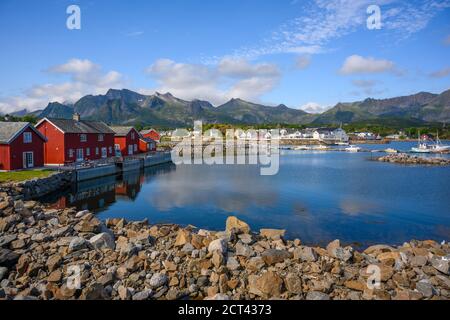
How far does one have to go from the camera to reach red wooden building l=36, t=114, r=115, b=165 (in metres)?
39.7

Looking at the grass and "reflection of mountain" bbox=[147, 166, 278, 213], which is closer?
"reflection of mountain" bbox=[147, 166, 278, 213]

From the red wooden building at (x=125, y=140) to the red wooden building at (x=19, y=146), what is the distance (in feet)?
62.5

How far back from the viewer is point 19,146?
106ft

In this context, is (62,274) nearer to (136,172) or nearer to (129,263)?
(129,263)

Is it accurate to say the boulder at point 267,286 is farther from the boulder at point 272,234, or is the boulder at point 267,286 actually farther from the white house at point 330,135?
the white house at point 330,135

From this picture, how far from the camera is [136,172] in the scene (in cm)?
4725

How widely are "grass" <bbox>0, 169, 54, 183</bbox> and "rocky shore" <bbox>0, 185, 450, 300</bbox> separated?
49.8ft

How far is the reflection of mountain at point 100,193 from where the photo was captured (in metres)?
27.5

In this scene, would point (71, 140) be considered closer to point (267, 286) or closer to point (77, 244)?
point (77, 244)

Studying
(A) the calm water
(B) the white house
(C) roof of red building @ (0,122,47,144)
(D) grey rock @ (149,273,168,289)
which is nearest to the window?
(C) roof of red building @ (0,122,47,144)

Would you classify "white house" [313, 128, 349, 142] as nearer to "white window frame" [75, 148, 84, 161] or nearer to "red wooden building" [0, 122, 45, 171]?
"white window frame" [75, 148, 84, 161]

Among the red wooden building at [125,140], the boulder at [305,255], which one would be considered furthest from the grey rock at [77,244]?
the red wooden building at [125,140]

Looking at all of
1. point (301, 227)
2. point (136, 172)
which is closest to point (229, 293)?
point (301, 227)
